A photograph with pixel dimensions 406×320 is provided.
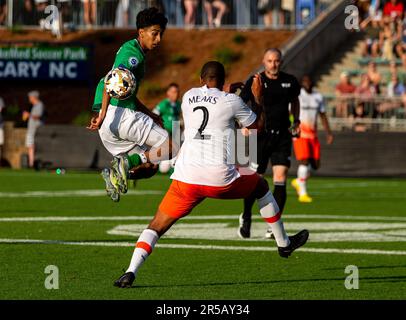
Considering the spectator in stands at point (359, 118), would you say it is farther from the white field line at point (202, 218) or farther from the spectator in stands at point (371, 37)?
the white field line at point (202, 218)

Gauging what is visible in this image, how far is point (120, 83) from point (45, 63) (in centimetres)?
3065

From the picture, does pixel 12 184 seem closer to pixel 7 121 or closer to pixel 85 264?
pixel 7 121

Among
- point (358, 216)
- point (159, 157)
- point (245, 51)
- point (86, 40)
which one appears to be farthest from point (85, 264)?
point (86, 40)

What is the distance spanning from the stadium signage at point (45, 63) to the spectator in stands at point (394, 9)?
A: 33.8ft

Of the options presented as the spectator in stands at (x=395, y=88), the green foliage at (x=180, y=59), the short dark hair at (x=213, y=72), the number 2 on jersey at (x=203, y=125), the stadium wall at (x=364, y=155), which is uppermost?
the short dark hair at (x=213, y=72)

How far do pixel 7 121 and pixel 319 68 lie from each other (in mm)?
9517

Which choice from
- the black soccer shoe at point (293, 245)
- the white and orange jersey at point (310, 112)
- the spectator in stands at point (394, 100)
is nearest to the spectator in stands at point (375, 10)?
the spectator in stands at point (394, 100)

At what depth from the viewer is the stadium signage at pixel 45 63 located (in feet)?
139

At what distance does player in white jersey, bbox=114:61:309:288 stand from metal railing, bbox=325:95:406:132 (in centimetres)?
2212

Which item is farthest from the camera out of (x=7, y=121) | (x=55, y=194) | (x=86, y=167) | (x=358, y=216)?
(x=7, y=121)

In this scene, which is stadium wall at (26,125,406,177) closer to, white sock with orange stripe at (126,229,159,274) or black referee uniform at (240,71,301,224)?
black referee uniform at (240,71,301,224)

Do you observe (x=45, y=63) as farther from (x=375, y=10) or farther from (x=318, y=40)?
(x=375, y=10)

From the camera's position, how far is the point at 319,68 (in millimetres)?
38906

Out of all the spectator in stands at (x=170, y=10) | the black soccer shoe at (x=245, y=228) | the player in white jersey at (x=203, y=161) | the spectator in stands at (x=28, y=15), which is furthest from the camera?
the spectator in stands at (x=28, y=15)
